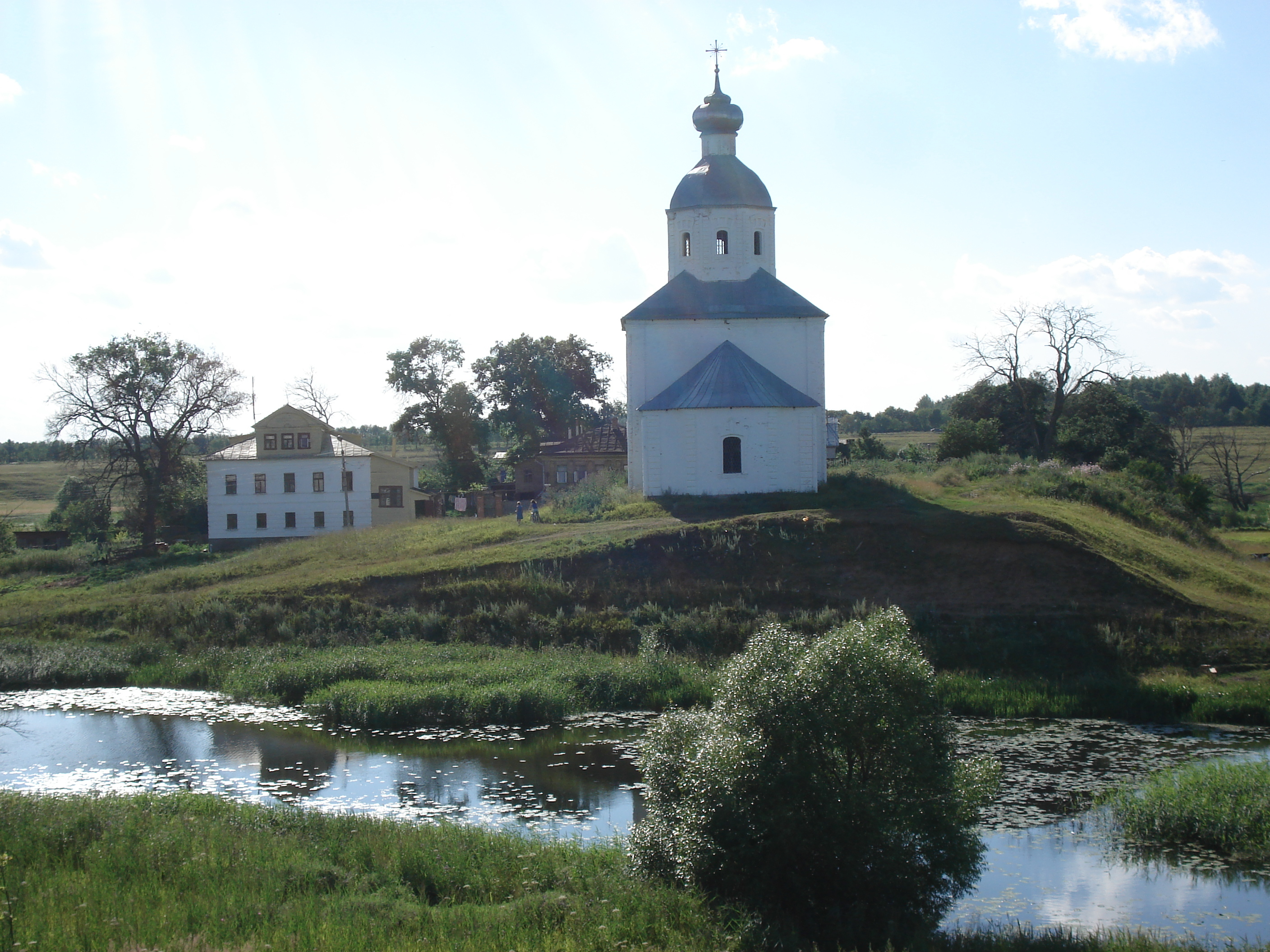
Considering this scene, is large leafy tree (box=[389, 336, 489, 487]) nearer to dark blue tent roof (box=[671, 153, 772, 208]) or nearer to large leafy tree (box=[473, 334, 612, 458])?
large leafy tree (box=[473, 334, 612, 458])

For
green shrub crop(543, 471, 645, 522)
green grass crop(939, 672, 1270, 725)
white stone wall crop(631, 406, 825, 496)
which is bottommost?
green grass crop(939, 672, 1270, 725)

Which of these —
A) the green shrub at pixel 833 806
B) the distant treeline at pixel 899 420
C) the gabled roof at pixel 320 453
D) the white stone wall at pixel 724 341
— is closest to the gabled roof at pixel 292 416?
the gabled roof at pixel 320 453

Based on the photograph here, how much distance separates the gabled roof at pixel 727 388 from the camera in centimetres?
3142

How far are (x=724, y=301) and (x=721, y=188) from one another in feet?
13.1

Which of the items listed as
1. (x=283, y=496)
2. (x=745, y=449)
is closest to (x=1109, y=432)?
(x=745, y=449)

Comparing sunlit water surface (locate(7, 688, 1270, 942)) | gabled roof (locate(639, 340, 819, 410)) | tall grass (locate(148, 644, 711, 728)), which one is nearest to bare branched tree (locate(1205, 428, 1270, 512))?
gabled roof (locate(639, 340, 819, 410))

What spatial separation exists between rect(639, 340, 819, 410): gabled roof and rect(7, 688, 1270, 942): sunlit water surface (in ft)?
48.1

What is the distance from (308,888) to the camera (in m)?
9.90

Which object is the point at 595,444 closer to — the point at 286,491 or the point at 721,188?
the point at 286,491

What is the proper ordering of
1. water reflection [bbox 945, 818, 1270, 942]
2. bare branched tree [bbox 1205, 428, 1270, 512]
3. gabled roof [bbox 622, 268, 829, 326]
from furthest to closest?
bare branched tree [bbox 1205, 428, 1270, 512] → gabled roof [bbox 622, 268, 829, 326] → water reflection [bbox 945, 818, 1270, 942]

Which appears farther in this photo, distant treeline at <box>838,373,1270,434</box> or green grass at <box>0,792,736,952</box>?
distant treeline at <box>838,373,1270,434</box>

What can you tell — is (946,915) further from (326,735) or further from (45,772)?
(45,772)

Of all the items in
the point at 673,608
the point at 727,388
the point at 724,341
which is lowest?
the point at 673,608

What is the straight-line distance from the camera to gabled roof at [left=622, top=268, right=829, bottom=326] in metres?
34.1
